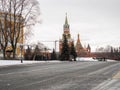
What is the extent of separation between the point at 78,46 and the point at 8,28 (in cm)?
11765

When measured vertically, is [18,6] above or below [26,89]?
above

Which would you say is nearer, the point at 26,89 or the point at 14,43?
the point at 26,89

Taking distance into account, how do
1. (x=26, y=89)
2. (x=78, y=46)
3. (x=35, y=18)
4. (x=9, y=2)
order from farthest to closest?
(x=78, y=46), (x=35, y=18), (x=9, y=2), (x=26, y=89)

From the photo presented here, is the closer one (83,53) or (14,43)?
(14,43)

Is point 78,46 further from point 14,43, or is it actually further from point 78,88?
point 78,88

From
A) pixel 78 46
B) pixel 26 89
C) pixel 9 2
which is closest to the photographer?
pixel 26 89

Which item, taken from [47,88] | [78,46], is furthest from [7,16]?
[78,46]

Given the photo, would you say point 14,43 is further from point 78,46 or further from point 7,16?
point 78,46

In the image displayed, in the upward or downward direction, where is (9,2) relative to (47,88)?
upward

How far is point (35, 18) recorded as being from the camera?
62.0 meters

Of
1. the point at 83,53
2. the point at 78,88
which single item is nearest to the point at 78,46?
the point at 83,53

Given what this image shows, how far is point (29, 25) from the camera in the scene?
6153 cm

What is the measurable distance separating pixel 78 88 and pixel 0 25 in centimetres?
4883

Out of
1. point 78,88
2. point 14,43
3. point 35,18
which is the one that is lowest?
point 78,88
